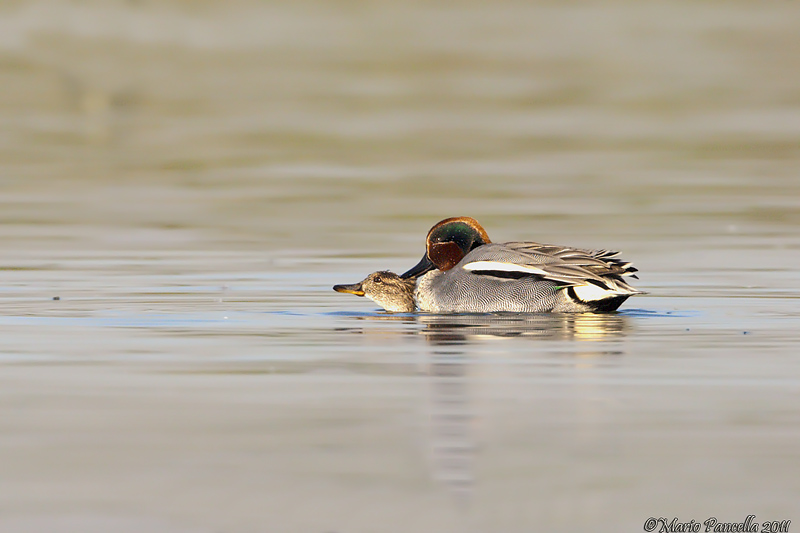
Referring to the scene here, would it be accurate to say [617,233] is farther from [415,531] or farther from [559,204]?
[415,531]

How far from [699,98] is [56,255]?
35.5 meters

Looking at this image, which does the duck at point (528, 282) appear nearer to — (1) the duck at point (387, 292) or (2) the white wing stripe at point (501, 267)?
(2) the white wing stripe at point (501, 267)

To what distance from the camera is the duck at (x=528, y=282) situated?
12031 millimetres

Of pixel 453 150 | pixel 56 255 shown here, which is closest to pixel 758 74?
pixel 453 150

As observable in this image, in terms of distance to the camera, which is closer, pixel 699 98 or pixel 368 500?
pixel 368 500

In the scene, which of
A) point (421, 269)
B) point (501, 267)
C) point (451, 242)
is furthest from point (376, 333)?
point (421, 269)

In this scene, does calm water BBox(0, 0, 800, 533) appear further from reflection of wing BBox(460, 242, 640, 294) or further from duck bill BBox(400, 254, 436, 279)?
duck bill BBox(400, 254, 436, 279)

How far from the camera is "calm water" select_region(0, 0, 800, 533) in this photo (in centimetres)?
607

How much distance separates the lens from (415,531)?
5.55m

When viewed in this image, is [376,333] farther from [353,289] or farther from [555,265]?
[353,289]

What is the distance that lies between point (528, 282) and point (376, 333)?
1766mm

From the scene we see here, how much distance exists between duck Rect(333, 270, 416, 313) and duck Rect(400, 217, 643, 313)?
0.49 ft

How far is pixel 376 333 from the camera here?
1078 cm

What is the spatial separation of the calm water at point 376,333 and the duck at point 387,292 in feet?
0.61
